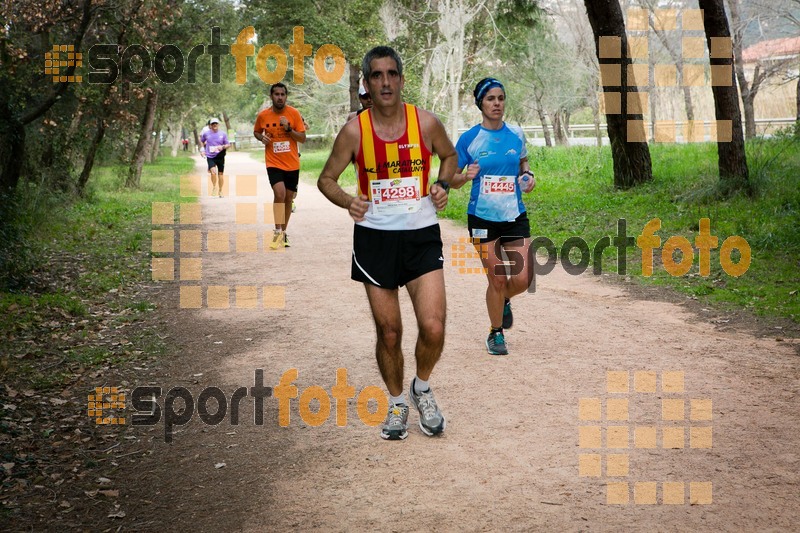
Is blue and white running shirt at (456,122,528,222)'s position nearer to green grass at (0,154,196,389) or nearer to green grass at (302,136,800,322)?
green grass at (302,136,800,322)

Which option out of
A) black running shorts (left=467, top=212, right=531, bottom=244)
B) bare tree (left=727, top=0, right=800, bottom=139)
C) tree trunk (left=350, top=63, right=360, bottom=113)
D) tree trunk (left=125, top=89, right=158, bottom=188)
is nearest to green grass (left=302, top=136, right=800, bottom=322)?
black running shorts (left=467, top=212, right=531, bottom=244)

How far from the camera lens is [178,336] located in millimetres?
8508

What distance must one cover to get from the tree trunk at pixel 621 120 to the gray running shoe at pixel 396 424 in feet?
40.5

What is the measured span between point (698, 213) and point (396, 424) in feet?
30.8

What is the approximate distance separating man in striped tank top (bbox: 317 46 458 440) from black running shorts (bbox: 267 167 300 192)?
7789 mm

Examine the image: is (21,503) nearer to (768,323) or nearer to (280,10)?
(768,323)

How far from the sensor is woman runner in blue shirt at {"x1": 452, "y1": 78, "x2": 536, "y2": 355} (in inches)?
282

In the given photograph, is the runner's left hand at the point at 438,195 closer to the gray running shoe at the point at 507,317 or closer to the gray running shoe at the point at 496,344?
the gray running shoe at the point at 496,344

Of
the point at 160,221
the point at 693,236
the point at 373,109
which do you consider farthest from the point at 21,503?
the point at 160,221

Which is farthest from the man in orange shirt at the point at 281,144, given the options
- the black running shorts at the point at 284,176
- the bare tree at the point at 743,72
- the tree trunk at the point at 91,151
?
the bare tree at the point at 743,72

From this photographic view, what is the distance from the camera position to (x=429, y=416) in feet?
17.6

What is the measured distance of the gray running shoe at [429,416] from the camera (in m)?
5.34
